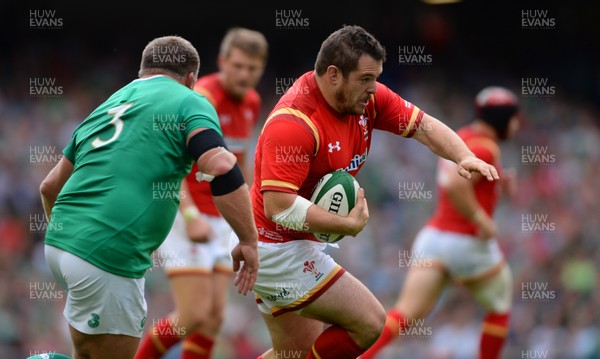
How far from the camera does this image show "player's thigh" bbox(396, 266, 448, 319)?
8750 millimetres

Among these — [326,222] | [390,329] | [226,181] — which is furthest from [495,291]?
[226,181]

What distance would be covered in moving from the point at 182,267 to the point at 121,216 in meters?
2.94

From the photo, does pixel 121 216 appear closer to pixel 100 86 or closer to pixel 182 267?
pixel 182 267

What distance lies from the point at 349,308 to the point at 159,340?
2.41 meters

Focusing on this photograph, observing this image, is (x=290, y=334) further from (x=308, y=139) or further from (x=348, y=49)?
(x=348, y=49)

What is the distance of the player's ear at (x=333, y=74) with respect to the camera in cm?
564

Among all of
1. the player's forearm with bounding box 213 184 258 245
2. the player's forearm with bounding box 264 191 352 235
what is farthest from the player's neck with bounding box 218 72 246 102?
the player's forearm with bounding box 213 184 258 245

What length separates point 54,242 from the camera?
5.11m

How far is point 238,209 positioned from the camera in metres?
4.99

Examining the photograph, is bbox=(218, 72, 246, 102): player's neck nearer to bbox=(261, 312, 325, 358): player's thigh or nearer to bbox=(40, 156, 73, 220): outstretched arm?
bbox=(261, 312, 325, 358): player's thigh

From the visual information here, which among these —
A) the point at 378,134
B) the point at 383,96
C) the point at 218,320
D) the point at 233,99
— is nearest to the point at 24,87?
the point at 378,134

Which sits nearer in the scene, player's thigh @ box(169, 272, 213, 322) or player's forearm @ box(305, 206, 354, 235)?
player's forearm @ box(305, 206, 354, 235)

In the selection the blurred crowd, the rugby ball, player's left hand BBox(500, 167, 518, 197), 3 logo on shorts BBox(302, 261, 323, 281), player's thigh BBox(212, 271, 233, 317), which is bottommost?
the blurred crowd

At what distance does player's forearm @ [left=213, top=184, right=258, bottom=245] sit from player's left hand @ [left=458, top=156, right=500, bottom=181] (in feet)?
4.53
